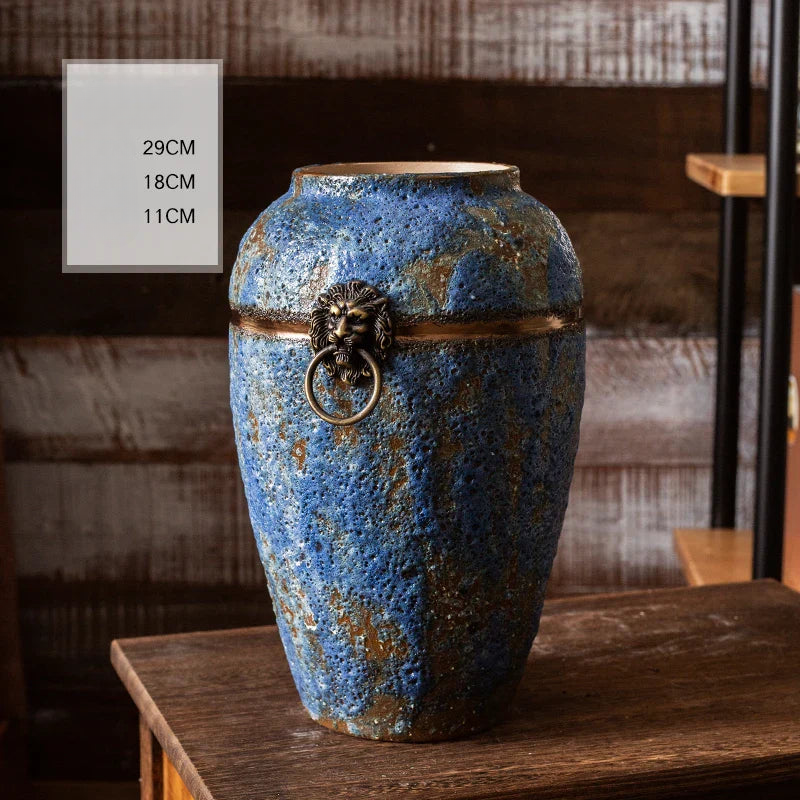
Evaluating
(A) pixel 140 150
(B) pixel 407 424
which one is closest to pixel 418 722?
(B) pixel 407 424

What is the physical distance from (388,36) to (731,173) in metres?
0.52

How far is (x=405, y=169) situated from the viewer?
978mm

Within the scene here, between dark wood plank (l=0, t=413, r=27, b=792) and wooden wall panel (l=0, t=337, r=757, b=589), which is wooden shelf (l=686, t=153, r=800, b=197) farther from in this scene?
dark wood plank (l=0, t=413, r=27, b=792)

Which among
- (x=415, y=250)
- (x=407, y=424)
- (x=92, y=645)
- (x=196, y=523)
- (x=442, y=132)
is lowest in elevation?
(x=92, y=645)

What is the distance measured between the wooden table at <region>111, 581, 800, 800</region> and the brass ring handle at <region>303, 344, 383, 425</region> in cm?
24

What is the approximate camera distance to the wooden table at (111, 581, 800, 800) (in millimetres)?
831

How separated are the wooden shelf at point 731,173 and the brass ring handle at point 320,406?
635mm

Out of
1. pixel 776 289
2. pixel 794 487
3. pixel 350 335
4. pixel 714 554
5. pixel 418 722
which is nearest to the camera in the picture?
pixel 350 335

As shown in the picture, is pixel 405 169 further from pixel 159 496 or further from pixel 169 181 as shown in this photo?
pixel 159 496

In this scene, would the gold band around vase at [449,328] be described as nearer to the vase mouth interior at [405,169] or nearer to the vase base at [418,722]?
the vase mouth interior at [405,169]

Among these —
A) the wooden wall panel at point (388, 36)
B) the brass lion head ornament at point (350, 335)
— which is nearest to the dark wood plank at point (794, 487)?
the wooden wall panel at point (388, 36)

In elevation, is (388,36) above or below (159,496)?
above

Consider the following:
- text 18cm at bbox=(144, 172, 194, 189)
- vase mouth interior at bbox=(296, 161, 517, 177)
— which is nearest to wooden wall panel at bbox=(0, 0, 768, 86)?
text 18cm at bbox=(144, 172, 194, 189)

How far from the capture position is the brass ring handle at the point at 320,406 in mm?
819
